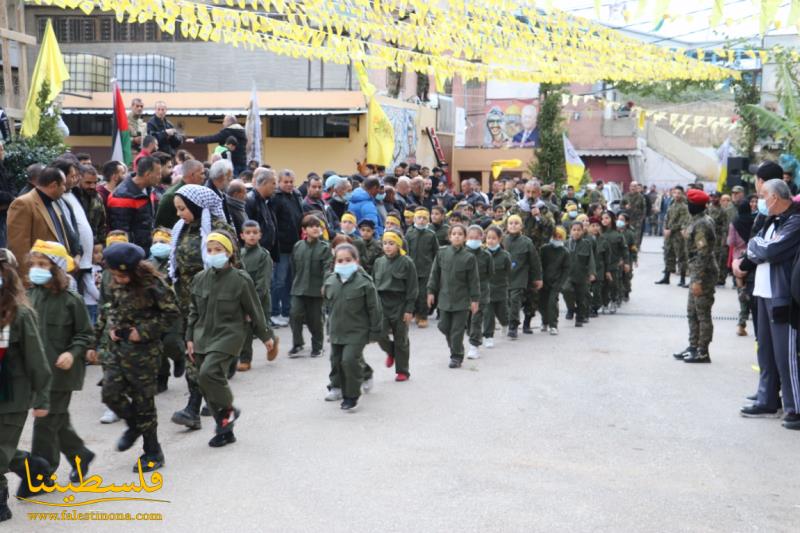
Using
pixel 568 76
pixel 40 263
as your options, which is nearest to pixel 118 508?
pixel 40 263

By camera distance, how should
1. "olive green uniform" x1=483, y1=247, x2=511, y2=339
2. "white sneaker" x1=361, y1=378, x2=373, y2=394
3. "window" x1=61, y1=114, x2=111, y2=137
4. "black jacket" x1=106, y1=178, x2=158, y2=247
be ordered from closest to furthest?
"white sneaker" x1=361, y1=378, x2=373, y2=394, "black jacket" x1=106, y1=178, x2=158, y2=247, "olive green uniform" x1=483, y1=247, x2=511, y2=339, "window" x1=61, y1=114, x2=111, y2=137

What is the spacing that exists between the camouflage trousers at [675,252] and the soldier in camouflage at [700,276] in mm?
10221

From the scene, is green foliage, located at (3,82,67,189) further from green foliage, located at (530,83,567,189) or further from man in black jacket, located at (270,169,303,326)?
green foliage, located at (530,83,567,189)

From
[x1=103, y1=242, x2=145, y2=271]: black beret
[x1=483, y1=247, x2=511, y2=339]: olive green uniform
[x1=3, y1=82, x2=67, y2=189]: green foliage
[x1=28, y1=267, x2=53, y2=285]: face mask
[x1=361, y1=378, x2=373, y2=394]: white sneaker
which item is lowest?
[x1=361, y1=378, x2=373, y2=394]: white sneaker

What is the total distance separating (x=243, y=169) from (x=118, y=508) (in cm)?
1076

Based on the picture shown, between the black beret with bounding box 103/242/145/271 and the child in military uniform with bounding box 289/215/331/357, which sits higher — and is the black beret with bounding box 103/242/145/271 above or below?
above

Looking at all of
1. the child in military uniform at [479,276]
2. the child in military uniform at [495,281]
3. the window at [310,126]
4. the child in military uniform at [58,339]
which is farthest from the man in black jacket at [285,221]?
the window at [310,126]

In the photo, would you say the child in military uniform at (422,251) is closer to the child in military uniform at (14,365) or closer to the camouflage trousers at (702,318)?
the camouflage trousers at (702,318)

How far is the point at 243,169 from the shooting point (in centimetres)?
1631

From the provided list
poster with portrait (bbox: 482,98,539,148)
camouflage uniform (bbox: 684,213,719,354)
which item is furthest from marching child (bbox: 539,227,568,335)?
poster with portrait (bbox: 482,98,539,148)

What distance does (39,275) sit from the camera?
6508 mm

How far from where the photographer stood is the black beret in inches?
263

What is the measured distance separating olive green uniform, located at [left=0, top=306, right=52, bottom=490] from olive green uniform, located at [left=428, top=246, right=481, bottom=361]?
6416 millimetres

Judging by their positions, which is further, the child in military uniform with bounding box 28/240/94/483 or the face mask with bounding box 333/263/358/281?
the face mask with bounding box 333/263/358/281
